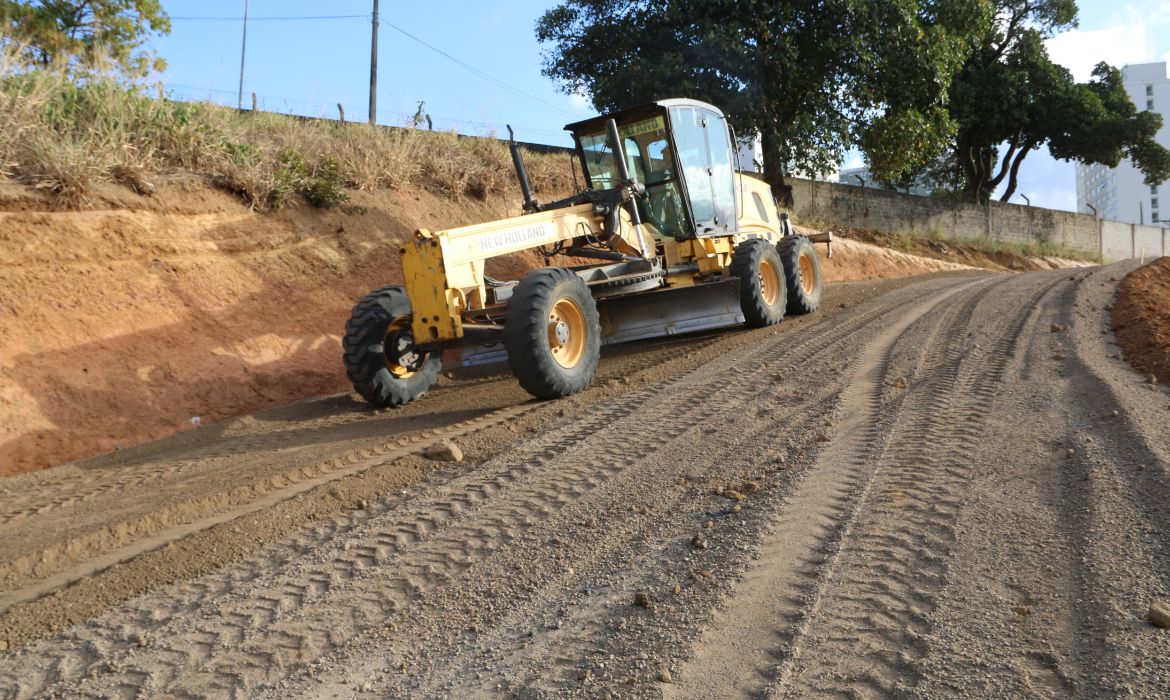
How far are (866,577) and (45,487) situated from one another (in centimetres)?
561

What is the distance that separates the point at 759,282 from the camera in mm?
10750

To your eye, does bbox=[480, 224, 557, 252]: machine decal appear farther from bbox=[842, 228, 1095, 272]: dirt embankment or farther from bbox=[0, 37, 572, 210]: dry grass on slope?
bbox=[842, 228, 1095, 272]: dirt embankment

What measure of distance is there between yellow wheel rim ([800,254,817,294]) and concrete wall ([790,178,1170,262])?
11.7 m

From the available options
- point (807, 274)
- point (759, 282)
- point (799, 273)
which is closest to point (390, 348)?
point (759, 282)

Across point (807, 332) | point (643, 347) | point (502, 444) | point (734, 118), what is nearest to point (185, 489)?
point (502, 444)

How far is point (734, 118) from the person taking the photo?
2045 cm

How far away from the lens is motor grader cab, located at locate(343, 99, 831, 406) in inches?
294

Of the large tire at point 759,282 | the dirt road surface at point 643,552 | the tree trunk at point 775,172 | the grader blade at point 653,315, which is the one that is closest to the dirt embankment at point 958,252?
the tree trunk at point 775,172

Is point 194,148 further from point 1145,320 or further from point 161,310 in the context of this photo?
point 1145,320

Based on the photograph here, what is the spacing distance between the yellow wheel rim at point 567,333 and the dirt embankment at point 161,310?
3278 millimetres

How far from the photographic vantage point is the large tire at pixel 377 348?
7812 millimetres

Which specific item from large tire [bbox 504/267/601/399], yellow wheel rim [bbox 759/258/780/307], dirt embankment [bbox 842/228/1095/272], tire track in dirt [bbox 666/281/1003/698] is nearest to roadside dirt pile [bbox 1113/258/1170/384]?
tire track in dirt [bbox 666/281/1003/698]

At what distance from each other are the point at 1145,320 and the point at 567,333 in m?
5.65

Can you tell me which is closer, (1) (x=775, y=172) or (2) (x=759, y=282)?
(2) (x=759, y=282)
